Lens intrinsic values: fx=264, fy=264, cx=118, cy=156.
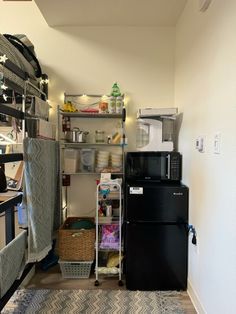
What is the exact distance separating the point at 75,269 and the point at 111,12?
2571mm

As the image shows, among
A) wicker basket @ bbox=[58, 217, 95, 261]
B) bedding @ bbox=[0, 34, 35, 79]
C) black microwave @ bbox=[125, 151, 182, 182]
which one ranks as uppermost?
bedding @ bbox=[0, 34, 35, 79]

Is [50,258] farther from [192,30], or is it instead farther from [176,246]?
[192,30]

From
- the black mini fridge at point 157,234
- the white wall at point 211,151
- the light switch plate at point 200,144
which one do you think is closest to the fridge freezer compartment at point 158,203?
the black mini fridge at point 157,234

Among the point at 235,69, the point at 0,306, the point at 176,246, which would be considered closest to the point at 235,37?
the point at 235,69

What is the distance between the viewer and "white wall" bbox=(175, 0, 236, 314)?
4.83ft

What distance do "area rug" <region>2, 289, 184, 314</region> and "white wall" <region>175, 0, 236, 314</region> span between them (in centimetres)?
27

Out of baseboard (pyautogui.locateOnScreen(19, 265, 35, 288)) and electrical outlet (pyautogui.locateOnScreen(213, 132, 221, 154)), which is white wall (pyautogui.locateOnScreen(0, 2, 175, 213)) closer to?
electrical outlet (pyautogui.locateOnScreen(213, 132, 221, 154))

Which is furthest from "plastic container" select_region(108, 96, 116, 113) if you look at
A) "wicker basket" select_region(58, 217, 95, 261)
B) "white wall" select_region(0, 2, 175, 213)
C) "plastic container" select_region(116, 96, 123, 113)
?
"wicker basket" select_region(58, 217, 95, 261)

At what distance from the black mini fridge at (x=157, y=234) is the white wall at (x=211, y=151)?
0.12m

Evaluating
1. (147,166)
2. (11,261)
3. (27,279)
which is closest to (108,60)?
(147,166)

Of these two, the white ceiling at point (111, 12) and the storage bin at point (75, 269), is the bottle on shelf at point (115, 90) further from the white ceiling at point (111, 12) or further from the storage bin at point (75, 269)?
the storage bin at point (75, 269)

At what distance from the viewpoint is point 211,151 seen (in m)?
1.77

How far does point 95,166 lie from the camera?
9.56ft

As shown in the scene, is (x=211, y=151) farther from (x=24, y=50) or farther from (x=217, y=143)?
(x=24, y=50)
